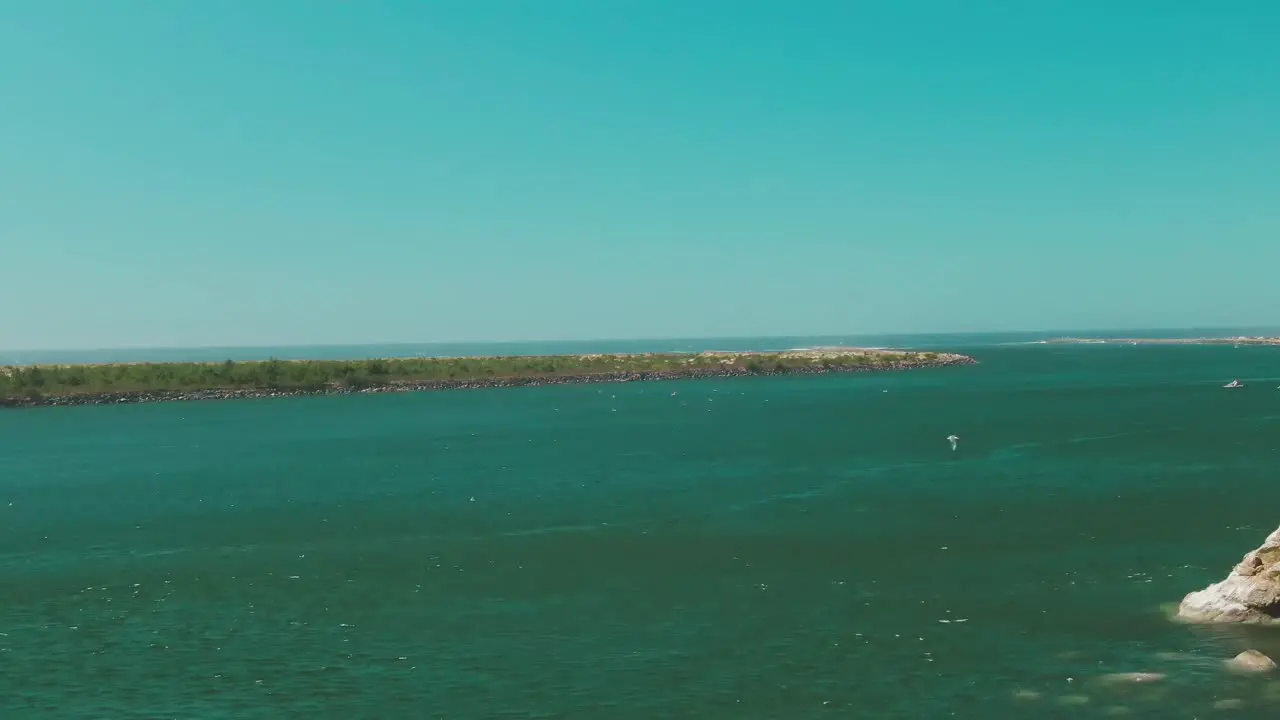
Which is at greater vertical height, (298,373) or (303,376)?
(298,373)

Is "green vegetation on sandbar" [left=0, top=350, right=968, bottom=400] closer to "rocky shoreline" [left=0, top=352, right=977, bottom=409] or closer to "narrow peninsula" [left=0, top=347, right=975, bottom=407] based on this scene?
"narrow peninsula" [left=0, top=347, right=975, bottom=407]

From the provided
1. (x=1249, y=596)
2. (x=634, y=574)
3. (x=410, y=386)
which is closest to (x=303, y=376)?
(x=410, y=386)

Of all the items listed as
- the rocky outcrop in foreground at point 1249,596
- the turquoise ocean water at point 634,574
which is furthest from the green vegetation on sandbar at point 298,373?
the rocky outcrop in foreground at point 1249,596

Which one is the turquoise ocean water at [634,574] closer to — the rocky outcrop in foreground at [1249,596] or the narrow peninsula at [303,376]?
the rocky outcrop in foreground at [1249,596]

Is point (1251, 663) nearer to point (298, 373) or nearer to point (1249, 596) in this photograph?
point (1249, 596)

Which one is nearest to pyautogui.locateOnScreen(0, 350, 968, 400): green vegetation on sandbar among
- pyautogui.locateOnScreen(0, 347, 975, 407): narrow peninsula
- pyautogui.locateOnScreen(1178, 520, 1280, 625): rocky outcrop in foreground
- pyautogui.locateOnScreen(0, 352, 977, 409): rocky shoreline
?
pyautogui.locateOnScreen(0, 347, 975, 407): narrow peninsula

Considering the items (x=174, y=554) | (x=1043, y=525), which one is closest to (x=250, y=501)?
(x=174, y=554)
